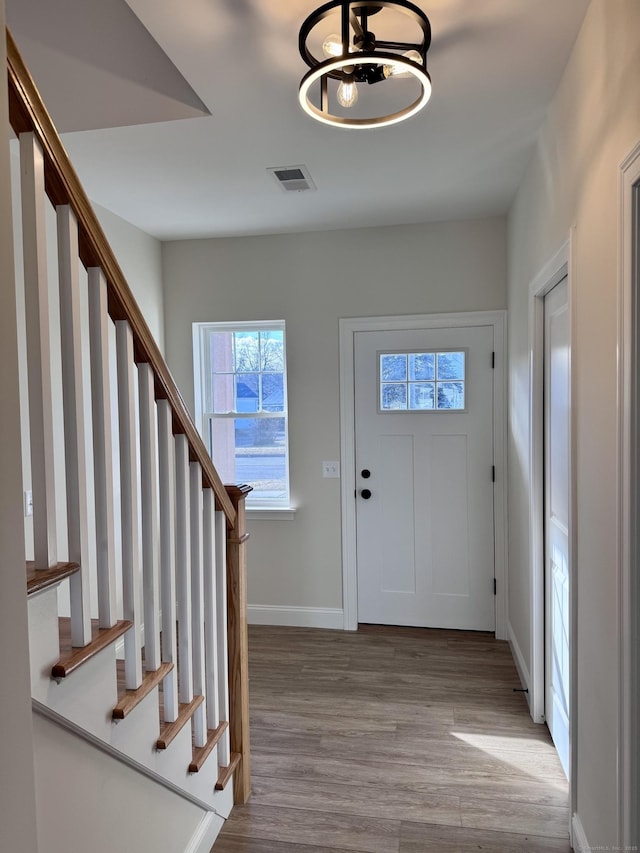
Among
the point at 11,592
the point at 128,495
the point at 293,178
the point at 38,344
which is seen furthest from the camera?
the point at 293,178

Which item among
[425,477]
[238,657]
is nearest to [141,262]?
[425,477]

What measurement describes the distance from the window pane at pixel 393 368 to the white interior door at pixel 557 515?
48.1 inches

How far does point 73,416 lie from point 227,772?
60.6 inches

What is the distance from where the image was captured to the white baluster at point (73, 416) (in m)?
1.11

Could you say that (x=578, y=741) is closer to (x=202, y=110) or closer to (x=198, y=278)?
(x=202, y=110)

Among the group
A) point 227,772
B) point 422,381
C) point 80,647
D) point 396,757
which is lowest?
point 396,757

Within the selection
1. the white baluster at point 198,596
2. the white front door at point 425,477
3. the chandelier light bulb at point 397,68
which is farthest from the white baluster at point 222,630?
the white front door at point 425,477

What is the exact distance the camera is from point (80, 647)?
1142 millimetres

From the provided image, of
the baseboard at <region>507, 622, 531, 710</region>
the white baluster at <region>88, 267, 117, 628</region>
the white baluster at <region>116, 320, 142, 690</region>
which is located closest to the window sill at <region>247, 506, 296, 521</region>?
the baseboard at <region>507, 622, 531, 710</region>

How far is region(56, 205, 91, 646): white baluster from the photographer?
3.63 feet

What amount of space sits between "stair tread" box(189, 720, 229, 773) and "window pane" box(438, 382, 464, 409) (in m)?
2.30

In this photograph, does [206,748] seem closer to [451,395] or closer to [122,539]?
[122,539]

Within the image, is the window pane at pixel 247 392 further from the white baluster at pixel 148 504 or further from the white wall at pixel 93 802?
the white wall at pixel 93 802

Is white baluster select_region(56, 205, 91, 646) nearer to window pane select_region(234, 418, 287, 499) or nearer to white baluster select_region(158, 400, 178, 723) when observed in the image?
white baluster select_region(158, 400, 178, 723)
